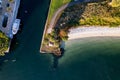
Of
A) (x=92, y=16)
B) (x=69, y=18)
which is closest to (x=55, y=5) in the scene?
(x=69, y=18)

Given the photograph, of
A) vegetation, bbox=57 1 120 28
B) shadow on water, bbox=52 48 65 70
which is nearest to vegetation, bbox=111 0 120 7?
vegetation, bbox=57 1 120 28

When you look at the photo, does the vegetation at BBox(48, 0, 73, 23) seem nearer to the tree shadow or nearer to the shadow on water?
the tree shadow

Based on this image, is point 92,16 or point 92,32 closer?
point 92,16

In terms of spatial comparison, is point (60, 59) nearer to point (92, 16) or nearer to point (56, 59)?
point (56, 59)

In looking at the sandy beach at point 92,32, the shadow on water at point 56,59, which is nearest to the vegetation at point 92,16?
the sandy beach at point 92,32

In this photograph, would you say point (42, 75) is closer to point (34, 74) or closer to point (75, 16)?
point (34, 74)

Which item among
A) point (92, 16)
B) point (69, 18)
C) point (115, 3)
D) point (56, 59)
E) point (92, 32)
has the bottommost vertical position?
point (56, 59)
